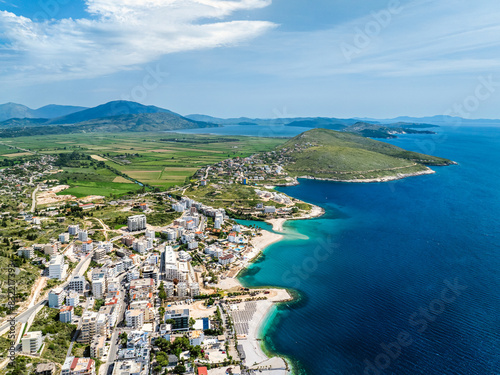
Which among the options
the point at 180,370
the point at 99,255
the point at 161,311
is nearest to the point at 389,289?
the point at 180,370

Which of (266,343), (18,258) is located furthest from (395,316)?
(18,258)

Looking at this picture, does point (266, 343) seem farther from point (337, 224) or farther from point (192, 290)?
point (337, 224)

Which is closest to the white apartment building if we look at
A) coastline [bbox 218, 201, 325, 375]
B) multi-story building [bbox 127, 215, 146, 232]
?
multi-story building [bbox 127, 215, 146, 232]

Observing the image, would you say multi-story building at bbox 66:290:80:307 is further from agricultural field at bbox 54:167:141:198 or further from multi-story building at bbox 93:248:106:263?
agricultural field at bbox 54:167:141:198

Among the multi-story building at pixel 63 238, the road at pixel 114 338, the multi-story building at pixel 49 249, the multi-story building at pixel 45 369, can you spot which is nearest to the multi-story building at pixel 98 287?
the road at pixel 114 338

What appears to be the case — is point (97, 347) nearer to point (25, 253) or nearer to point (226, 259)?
point (25, 253)

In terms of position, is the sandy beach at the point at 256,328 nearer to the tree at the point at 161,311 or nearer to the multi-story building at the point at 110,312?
the tree at the point at 161,311
